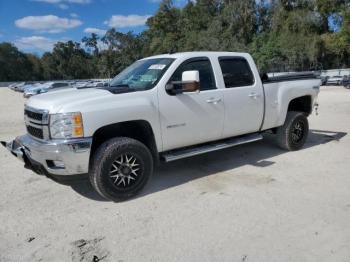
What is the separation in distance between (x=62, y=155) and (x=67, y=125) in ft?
1.20

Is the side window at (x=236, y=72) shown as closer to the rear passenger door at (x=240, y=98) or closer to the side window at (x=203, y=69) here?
the rear passenger door at (x=240, y=98)

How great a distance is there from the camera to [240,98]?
5816 mm

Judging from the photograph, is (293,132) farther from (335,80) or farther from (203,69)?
(335,80)

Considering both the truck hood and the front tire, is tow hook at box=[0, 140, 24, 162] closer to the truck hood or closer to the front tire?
the truck hood

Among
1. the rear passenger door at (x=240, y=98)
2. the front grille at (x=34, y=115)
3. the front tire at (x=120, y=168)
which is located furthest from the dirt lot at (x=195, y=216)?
the front grille at (x=34, y=115)

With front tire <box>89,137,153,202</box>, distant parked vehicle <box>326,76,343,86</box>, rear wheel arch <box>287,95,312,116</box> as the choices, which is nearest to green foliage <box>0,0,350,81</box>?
distant parked vehicle <box>326,76,343,86</box>

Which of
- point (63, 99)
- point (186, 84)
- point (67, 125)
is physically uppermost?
point (186, 84)

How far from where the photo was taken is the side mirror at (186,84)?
4809mm

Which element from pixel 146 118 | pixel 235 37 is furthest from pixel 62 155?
pixel 235 37

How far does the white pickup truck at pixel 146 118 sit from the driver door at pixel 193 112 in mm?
15

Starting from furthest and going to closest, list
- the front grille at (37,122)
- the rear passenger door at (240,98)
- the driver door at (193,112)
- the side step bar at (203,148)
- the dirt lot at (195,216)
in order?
the rear passenger door at (240,98)
the side step bar at (203,148)
the driver door at (193,112)
the front grille at (37,122)
the dirt lot at (195,216)

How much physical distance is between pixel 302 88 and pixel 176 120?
10.8ft

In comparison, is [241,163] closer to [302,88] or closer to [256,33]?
[302,88]

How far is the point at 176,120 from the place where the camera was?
5047 mm
